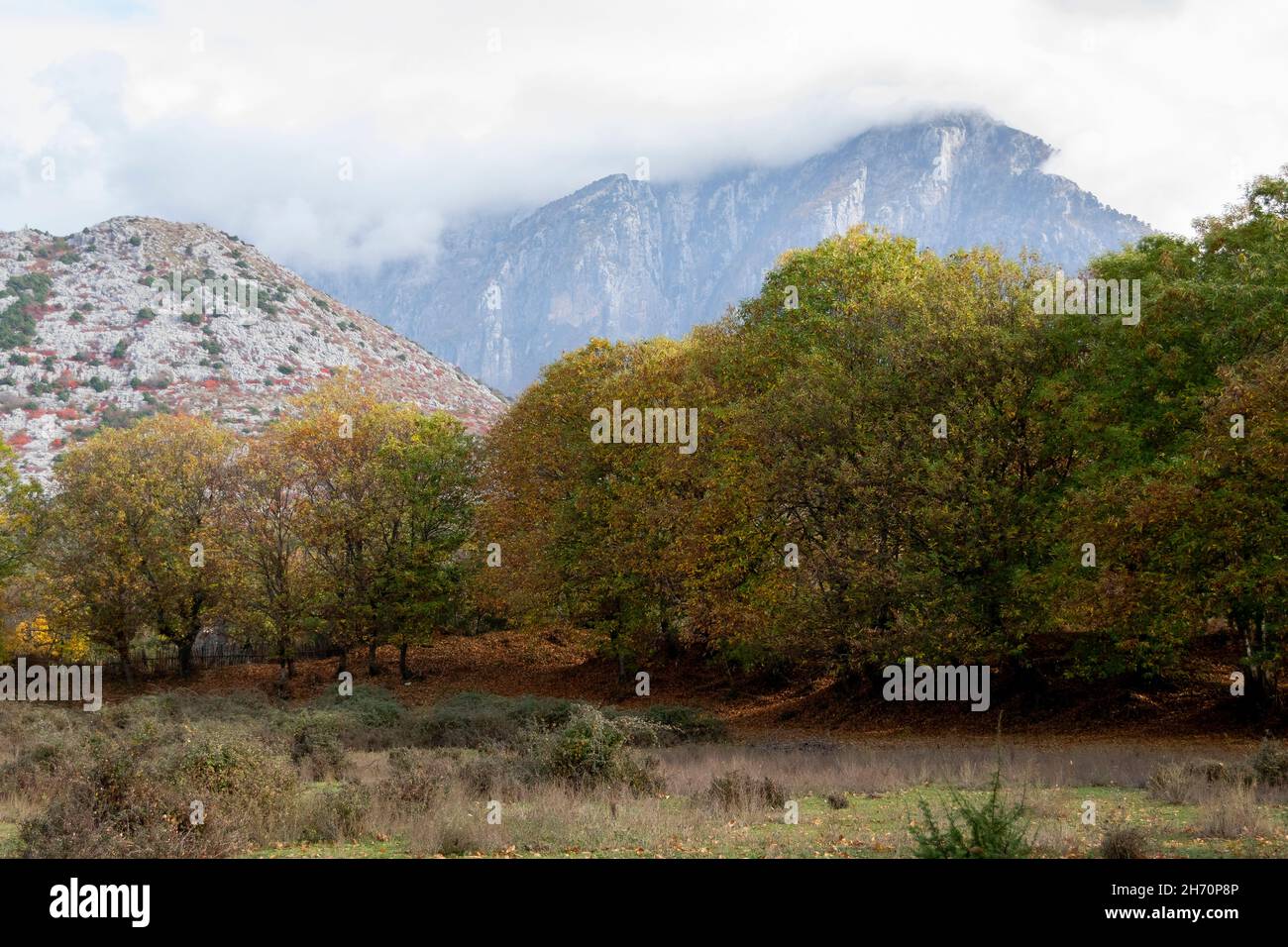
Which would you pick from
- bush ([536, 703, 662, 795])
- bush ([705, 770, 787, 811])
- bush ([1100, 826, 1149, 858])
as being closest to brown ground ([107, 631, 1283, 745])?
bush ([536, 703, 662, 795])

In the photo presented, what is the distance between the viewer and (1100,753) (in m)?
22.3

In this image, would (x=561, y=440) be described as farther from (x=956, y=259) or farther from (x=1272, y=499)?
(x=1272, y=499)

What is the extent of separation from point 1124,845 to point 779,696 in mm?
27977

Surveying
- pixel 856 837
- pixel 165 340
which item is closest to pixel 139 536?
pixel 856 837

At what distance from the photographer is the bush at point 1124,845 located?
1066 centimetres

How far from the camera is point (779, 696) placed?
3834cm

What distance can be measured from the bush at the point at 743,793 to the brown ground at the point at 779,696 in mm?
13169

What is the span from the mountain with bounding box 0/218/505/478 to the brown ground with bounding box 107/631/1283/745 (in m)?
70.3

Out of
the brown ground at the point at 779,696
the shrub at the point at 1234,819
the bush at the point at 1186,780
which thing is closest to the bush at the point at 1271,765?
the bush at the point at 1186,780

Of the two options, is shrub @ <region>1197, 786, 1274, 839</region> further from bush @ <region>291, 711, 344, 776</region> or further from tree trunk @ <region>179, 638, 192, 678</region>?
tree trunk @ <region>179, 638, 192, 678</region>

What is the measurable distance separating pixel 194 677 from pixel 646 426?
29985mm

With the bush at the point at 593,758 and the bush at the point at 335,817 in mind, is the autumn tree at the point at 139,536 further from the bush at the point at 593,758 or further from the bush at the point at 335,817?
the bush at the point at 335,817

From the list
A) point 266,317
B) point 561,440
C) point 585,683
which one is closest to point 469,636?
point 585,683

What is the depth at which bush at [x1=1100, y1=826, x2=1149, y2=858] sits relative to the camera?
420 inches
